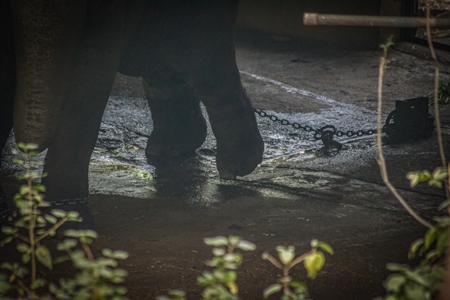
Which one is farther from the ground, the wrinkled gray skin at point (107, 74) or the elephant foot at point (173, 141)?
the wrinkled gray skin at point (107, 74)

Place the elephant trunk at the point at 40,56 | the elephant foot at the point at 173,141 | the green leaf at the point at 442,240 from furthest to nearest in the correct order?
the elephant foot at the point at 173,141 → the elephant trunk at the point at 40,56 → the green leaf at the point at 442,240

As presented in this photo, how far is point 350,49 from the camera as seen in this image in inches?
349

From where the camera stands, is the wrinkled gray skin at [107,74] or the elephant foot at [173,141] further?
the elephant foot at [173,141]

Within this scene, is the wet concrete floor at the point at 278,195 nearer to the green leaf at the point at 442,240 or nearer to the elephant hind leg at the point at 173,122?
the elephant hind leg at the point at 173,122

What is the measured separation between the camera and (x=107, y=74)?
4016 millimetres

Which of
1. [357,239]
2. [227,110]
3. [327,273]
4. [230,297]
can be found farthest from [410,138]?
[230,297]

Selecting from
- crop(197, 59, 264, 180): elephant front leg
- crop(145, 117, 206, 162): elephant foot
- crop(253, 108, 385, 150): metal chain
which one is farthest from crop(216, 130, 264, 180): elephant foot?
crop(253, 108, 385, 150): metal chain

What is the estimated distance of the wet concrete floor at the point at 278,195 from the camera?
3.73 metres

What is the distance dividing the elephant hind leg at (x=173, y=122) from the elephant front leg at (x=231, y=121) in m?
0.32

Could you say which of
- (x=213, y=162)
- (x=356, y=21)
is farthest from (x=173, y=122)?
(x=356, y=21)

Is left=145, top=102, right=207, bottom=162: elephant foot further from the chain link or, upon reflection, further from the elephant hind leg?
the chain link

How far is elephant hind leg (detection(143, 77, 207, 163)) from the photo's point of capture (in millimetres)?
5605

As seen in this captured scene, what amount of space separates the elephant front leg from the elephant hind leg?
320mm

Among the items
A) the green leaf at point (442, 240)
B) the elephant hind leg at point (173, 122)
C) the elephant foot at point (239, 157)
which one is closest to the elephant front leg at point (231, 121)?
the elephant foot at point (239, 157)
